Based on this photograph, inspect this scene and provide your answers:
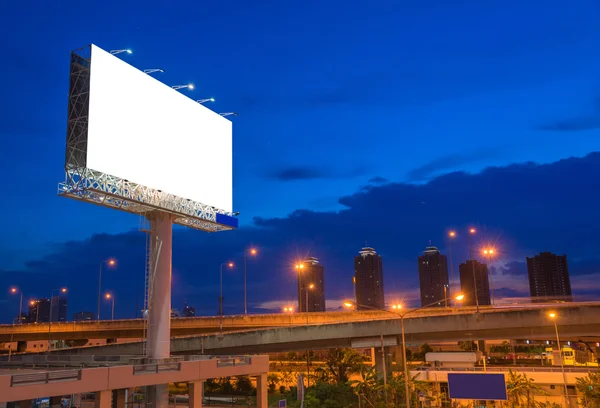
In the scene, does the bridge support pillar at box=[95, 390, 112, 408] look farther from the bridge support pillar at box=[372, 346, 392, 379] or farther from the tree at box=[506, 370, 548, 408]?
the bridge support pillar at box=[372, 346, 392, 379]

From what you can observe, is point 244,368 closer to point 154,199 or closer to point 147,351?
point 147,351

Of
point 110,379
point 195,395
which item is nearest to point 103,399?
point 110,379

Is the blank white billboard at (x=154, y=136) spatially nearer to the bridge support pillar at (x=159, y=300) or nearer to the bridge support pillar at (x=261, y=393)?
the bridge support pillar at (x=159, y=300)

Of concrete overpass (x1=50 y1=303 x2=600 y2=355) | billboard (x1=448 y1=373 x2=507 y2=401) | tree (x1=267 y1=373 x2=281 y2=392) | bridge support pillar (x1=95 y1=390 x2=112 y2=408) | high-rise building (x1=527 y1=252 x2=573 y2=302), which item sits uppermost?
high-rise building (x1=527 y1=252 x2=573 y2=302)

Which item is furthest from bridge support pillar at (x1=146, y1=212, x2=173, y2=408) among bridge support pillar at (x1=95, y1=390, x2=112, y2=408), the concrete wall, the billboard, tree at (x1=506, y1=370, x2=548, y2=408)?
tree at (x1=506, y1=370, x2=548, y2=408)

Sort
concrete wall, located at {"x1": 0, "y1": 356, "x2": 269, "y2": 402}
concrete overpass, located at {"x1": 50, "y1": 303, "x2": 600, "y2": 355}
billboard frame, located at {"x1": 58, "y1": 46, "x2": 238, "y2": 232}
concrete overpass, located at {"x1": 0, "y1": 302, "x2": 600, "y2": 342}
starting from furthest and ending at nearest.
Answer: concrete overpass, located at {"x1": 0, "y1": 302, "x2": 600, "y2": 342}
concrete overpass, located at {"x1": 50, "y1": 303, "x2": 600, "y2": 355}
billboard frame, located at {"x1": 58, "y1": 46, "x2": 238, "y2": 232}
concrete wall, located at {"x1": 0, "y1": 356, "x2": 269, "y2": 402}

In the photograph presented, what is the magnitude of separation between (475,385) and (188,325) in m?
48.7

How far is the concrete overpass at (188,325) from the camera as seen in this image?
7206 cm

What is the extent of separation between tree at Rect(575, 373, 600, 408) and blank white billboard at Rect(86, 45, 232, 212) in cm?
3418

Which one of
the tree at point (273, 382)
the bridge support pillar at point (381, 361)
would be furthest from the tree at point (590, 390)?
the tree at point (273, 382)

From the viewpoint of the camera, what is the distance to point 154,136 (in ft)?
144

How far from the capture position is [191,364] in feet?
96.6

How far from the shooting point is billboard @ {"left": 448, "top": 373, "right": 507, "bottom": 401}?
39000 mm

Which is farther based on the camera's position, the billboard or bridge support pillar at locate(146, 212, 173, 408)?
bridge support pillar at locate(146, 212, 173, 408)
